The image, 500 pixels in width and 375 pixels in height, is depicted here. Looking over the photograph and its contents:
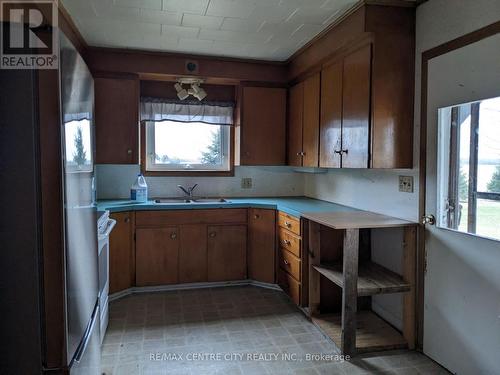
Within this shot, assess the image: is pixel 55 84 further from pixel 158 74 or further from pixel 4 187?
pixel 158 74

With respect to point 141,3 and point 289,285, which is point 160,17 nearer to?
point 141,3

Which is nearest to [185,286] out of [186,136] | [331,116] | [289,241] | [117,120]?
[289,241]

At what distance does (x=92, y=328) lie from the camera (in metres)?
1.48

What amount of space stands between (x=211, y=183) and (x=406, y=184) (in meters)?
2.03

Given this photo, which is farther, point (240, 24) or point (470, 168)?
point (240, 24)

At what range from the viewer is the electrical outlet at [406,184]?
2394mm

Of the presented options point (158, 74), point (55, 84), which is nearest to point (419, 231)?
point (55, 84)

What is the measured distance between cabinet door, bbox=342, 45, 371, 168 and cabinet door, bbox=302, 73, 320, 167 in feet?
1.46

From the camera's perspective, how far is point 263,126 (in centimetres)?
369

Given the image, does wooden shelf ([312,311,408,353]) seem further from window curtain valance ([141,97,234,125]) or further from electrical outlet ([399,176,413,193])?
window curtain valance ([141,97,234,125])

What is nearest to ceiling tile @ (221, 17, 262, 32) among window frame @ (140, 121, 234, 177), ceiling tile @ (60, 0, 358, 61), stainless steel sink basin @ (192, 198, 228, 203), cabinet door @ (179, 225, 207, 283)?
ceiling tile @ (60, 0, 358, 61)

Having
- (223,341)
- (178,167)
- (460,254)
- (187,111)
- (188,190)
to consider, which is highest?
(187,111)

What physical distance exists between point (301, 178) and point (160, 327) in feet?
7.17

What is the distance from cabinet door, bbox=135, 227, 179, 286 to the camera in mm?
3279
